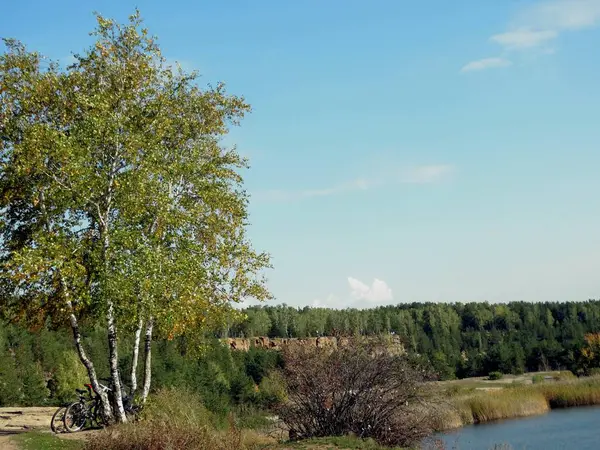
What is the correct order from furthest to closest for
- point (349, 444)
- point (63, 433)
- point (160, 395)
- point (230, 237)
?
point (230, 237), point (160, 395), point (63, 433), point (349, 444)

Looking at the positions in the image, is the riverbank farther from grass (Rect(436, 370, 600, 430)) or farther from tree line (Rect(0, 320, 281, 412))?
tree line (Rect(0, 320, 281, 412))

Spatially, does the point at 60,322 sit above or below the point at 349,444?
above

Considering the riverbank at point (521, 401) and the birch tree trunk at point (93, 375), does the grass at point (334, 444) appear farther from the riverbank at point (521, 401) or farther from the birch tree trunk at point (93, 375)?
the riverbank at point (521, 401)

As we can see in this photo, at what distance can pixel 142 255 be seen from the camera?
1727cm

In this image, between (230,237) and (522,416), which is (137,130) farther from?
(522,416)

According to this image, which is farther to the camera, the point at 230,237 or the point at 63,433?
the point at 230,237

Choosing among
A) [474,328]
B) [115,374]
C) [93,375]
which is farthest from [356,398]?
[474,328]

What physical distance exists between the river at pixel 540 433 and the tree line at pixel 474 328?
3698 centimetres

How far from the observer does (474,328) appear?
511 feet

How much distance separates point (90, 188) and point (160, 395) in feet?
21.2

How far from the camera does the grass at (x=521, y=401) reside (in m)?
38.6

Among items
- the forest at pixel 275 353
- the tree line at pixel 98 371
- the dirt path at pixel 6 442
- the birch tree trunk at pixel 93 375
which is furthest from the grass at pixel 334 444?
the tree line at pixel 98 371

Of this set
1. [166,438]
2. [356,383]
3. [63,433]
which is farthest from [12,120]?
[356,383]

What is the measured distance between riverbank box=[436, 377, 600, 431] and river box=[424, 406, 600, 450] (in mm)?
809
